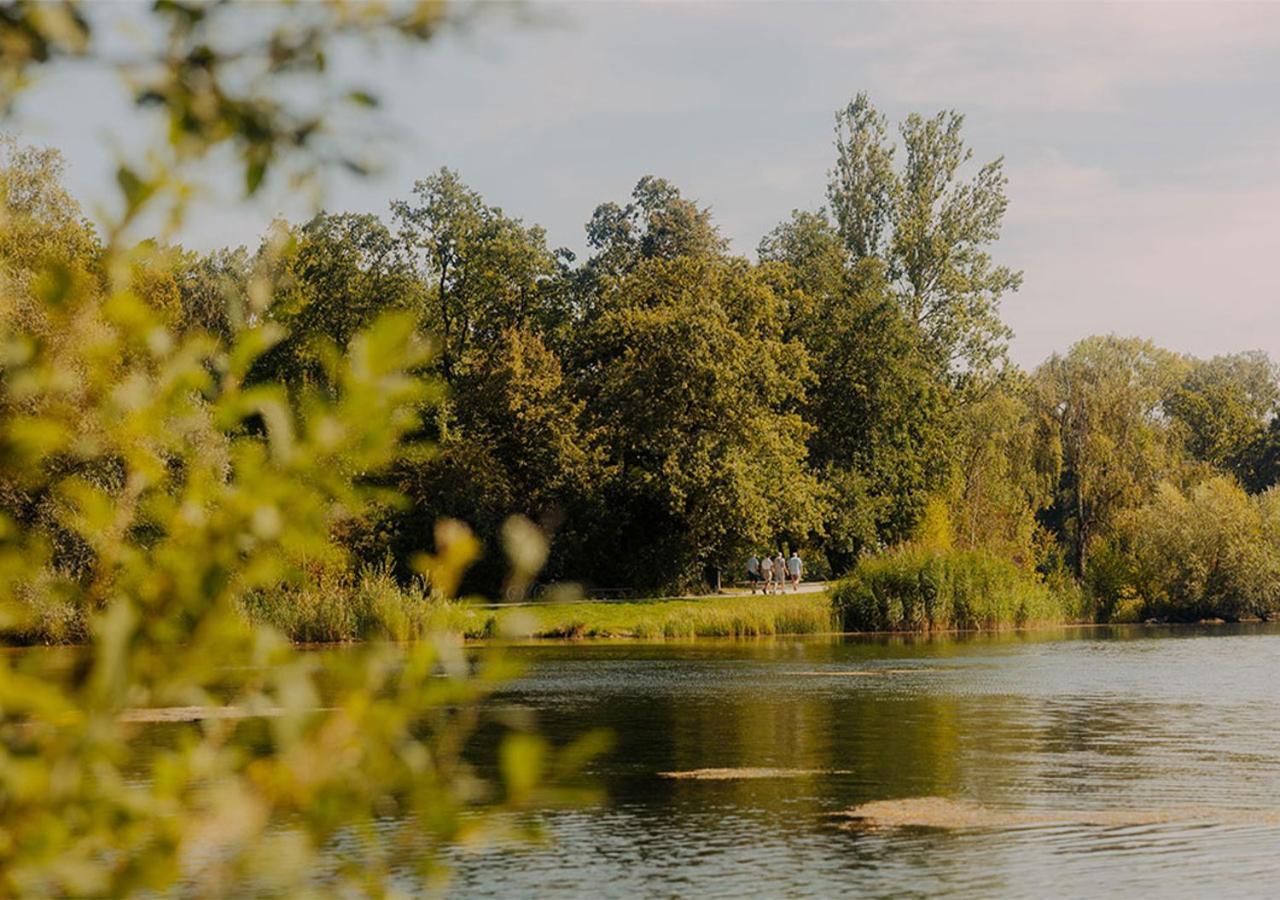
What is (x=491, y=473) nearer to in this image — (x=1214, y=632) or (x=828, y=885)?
(x=1214, y=632)

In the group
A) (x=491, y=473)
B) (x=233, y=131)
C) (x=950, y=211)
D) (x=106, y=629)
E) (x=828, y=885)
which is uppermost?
(x=950, y=211)

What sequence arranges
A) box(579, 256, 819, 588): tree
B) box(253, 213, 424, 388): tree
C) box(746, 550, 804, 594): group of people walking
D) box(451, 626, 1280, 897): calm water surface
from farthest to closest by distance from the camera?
box(253, 213, 424, 388): tree, box(746, 550, 804, 594): group of people walking, box(579, 256, 819, 588): tree, box(451, 626, 1280, 897): calm water surface

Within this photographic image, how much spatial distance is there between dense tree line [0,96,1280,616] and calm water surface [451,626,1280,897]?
22.8 m

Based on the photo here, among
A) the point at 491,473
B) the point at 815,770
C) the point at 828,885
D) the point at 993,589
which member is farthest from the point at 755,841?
the point at 491,473

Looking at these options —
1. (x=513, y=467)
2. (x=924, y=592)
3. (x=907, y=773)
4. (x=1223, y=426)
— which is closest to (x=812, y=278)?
(x=513, y=467)

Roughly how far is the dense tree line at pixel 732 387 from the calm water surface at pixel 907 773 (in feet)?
74.7

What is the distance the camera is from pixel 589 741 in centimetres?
309

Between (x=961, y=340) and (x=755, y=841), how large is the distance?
6693 centimetres

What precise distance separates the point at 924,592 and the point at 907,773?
36623 mm

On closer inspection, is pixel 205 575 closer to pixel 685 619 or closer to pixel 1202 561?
pixel 685 619

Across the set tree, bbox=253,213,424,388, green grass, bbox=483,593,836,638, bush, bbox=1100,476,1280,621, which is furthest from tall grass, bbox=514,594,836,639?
tree, bbox=253,213,424,388

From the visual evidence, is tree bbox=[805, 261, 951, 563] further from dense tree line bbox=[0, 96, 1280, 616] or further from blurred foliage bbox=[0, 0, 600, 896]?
blurred foliage bbox=[0, 0, 600, 896]

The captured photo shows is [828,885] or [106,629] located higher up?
[106,629]

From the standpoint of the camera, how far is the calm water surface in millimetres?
14766
